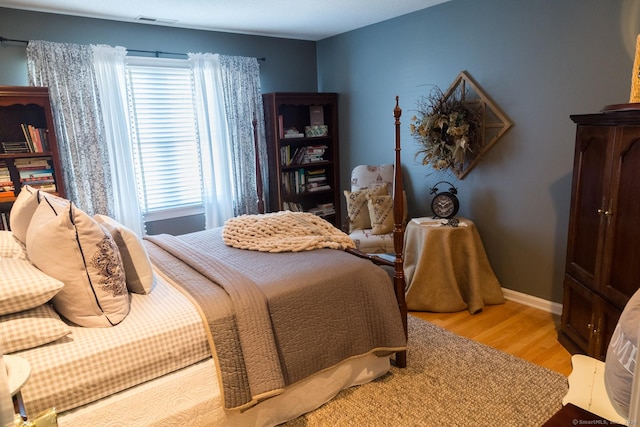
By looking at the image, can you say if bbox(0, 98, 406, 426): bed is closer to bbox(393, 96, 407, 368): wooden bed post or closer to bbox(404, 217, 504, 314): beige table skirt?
bbox(393, 96, 407, 368): wooden bed post

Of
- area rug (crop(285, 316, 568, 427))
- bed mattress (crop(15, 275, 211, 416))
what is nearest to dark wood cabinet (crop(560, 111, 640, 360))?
area rug (crop(285, 316, 568, 427))

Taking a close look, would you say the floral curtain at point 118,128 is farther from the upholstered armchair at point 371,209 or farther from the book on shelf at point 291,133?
the upholstered armchair at point 371,209

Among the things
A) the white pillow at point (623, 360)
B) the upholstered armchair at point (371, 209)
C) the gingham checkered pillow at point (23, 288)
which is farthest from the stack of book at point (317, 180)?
the white pillow at point (623, 360)

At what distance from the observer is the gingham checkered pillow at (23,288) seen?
4.73ft

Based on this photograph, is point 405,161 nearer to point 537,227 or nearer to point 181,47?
point 537,227

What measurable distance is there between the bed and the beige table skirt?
0.99 metres

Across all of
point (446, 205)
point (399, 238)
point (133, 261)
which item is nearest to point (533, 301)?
point (446, 205)

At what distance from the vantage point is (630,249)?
205 cm

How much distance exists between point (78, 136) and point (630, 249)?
3.87 meters

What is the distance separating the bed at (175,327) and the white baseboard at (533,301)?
155 cm

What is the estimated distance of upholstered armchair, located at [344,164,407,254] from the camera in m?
3.55

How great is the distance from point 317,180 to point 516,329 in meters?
2.62

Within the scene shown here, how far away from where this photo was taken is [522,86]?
3.09 meters

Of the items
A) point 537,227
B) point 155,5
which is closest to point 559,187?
point 537,227
